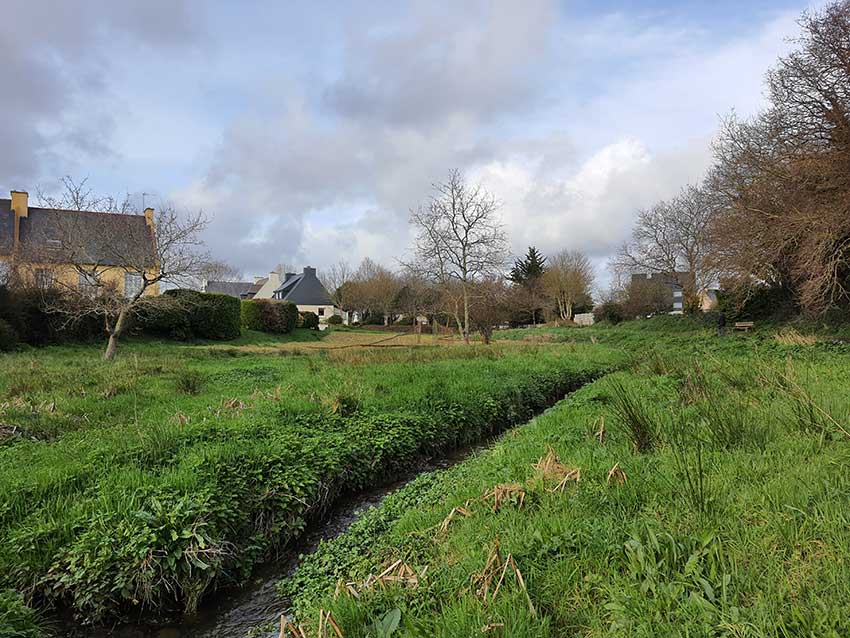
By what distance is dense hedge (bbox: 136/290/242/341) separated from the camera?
2312cm

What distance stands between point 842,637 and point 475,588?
5.13 feet

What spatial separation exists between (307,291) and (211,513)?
6429 centimetres

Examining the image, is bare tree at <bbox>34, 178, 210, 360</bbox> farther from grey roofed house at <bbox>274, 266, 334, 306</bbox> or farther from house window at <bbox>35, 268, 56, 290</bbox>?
grey roofed house at <bbox>274, 266, 334, 306</bbox>

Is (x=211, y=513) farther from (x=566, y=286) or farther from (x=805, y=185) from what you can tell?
(x=566, y=286)

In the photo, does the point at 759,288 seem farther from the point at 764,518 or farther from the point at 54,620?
the point at 54,620

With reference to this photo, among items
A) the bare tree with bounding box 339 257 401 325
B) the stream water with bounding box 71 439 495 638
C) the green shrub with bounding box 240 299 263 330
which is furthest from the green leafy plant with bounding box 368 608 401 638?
the bare tree with bounding box 339 257 401 325

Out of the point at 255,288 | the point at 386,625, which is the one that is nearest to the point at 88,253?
the point at 386,625

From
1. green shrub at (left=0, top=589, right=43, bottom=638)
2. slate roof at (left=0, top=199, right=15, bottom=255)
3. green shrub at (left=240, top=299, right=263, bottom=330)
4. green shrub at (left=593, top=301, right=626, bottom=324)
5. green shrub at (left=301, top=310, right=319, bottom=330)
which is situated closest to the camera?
green shrub at (left=0, top=589, right=43, bottom=638)

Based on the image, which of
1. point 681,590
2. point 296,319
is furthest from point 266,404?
point 296,319

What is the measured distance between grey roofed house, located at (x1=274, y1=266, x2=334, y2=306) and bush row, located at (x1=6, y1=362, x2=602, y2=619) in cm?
5922

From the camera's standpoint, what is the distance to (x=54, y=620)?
3443mm

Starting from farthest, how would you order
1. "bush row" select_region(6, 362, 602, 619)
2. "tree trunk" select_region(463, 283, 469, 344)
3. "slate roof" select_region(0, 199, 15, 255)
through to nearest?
"slate roof" select_region(0, 199, 15, 255) → "tree trunk" select_region(463, 283, 469, 344) → "bush row" select_region(6, 362, 602, 619)

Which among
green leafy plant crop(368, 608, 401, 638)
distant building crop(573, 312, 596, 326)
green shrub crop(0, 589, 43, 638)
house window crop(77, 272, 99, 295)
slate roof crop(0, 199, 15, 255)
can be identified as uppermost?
slate roof crop(0, 199, 15, 255)

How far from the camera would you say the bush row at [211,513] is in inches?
140
